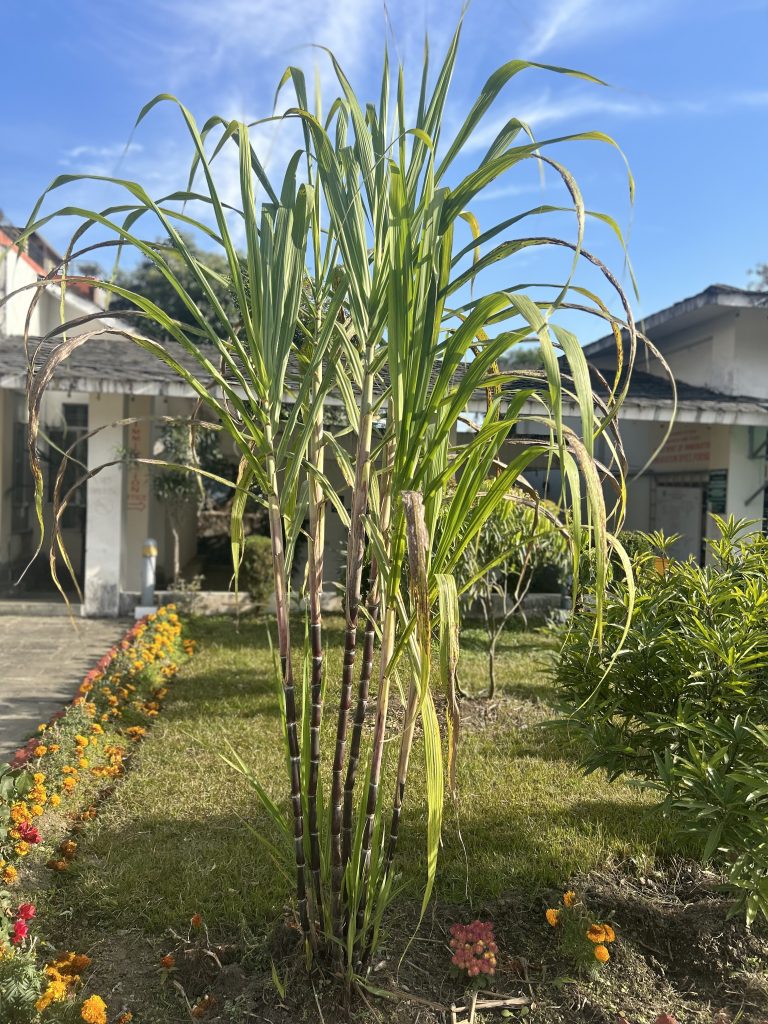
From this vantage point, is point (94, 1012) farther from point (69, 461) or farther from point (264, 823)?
point (69, 461)

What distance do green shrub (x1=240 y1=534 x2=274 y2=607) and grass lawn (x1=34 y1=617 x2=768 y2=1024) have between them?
14.0 feet

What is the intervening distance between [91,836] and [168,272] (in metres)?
2.97

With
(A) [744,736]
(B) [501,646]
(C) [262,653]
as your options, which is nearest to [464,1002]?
(A) [744,736]

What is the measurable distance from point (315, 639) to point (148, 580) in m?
8.09

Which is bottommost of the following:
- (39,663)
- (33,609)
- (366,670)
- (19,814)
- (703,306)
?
(39,663)

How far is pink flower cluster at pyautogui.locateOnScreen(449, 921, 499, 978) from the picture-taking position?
2422 millimetres

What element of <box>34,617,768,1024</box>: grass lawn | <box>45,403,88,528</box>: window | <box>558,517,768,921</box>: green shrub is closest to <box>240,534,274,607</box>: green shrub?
<box>45,403,88,528</box>: window

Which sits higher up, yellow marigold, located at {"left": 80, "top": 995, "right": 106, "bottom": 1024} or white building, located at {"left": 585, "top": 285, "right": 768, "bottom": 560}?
white building, located at {"left": 585, "top": 285, "right": 768, "bottom": 560}

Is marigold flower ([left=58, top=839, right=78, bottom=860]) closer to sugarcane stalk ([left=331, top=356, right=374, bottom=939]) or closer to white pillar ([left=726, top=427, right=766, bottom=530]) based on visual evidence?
sugarcane stalk ([left=331, top=356, right=374, bottom=939])

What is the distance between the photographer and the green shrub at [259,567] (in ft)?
31.9

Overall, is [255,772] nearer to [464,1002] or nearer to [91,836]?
[91,836]

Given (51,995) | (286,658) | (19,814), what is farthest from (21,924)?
(286,658)

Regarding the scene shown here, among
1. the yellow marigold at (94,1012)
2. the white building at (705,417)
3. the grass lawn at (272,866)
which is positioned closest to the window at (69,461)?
the grass lawn at (272,866)

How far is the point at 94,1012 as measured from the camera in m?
2.18
